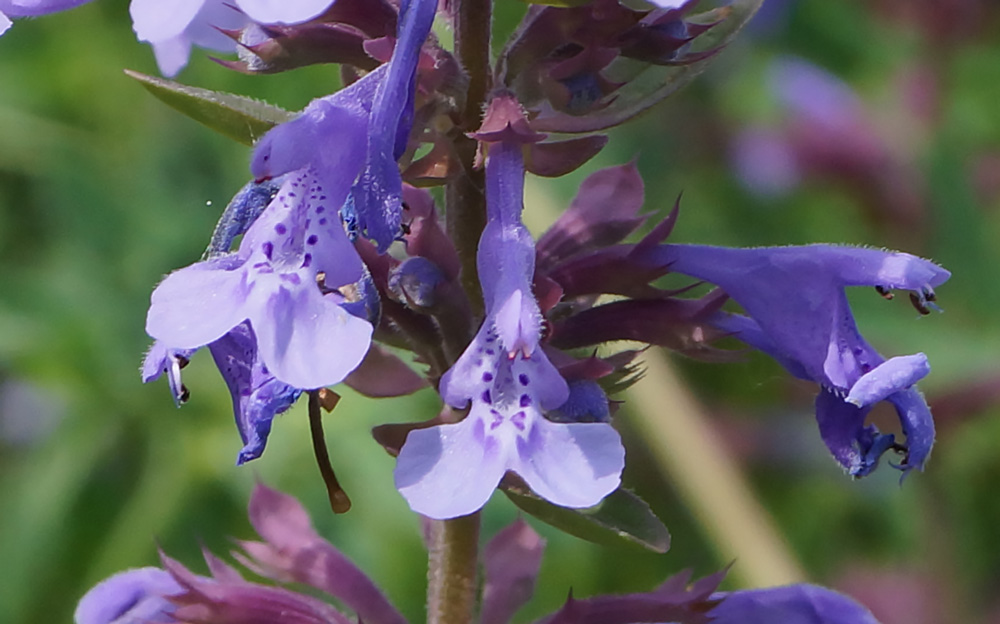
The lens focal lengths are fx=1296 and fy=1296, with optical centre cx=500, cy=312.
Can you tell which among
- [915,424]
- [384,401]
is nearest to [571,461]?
[915,424]

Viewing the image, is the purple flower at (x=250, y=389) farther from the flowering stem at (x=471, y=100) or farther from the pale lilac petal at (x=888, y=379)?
the pale lilac petal at (x=888, y=379)

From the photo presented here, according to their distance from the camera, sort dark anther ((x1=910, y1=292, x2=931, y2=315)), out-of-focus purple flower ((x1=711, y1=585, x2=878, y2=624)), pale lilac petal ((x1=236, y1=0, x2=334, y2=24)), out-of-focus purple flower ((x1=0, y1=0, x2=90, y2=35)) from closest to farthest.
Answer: pale lilac petal ((x1=236, y1=0, x2=334, y2=24)), out-of-focus purple flower ((x1=0, y1=0, x2=90, y2=35)), dark anther ((x1=910, y1=292, x2=931, y2=315)), out-of-focus purple flower ((x1=711, y1=585, x2=878, y2=624))

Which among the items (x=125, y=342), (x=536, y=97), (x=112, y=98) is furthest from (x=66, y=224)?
(x=536, y=97)

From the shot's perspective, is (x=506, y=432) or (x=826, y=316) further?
(x=826, y=316)

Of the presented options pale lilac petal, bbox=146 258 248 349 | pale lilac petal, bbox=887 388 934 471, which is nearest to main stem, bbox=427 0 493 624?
pale lilac petal, bbox=146 258 248 349

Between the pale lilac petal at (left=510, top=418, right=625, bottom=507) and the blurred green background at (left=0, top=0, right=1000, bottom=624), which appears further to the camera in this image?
the blurred green background at (left=0, top=0, right=1000, bottom=624)

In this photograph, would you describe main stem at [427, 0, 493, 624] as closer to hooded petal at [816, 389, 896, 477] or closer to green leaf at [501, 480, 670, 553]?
green leaf at [501, 480, 670, 553]

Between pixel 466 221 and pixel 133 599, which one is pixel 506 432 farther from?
pixel 133 599

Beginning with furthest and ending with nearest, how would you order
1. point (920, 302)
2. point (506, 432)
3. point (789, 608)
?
1. point (789, 608)
2. point (920, 302)
3. point (506, 432)
